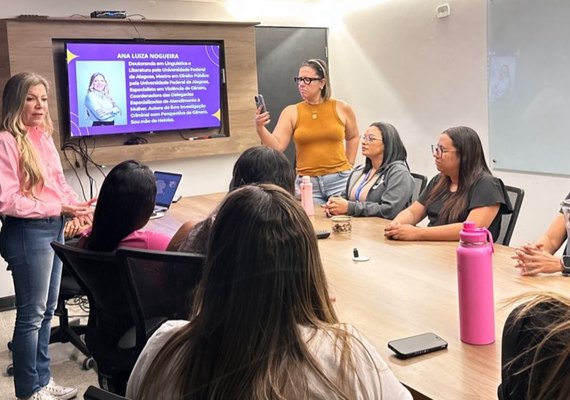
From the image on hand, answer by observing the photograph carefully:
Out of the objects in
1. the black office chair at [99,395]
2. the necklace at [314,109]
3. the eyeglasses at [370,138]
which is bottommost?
the black office chair at [99,395]

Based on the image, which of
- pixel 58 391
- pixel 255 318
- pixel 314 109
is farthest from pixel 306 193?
pixel 255 318

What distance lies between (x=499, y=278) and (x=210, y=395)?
1.27m

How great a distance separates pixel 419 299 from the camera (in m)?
1.80

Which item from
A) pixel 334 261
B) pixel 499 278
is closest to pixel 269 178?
pixel 334 261

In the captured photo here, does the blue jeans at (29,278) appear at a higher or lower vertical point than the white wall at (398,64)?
lower

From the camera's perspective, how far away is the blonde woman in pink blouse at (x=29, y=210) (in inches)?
101

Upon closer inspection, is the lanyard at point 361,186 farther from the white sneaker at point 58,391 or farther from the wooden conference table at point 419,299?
the white sneaker at point 58,391

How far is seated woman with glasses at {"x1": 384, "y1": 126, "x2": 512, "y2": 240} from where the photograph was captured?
8.25ft

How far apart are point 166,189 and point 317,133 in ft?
3.23

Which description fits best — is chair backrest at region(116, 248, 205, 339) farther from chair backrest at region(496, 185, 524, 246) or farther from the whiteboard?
the whiteboard

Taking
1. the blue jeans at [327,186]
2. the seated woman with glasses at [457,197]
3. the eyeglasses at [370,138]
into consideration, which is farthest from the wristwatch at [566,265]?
the blue jeans at [327,186]

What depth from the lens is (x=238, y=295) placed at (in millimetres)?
1002

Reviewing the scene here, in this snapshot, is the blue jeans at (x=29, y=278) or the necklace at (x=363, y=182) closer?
the blue jeans at (x=29, y=278)

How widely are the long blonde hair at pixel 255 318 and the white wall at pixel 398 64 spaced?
3.28 m
